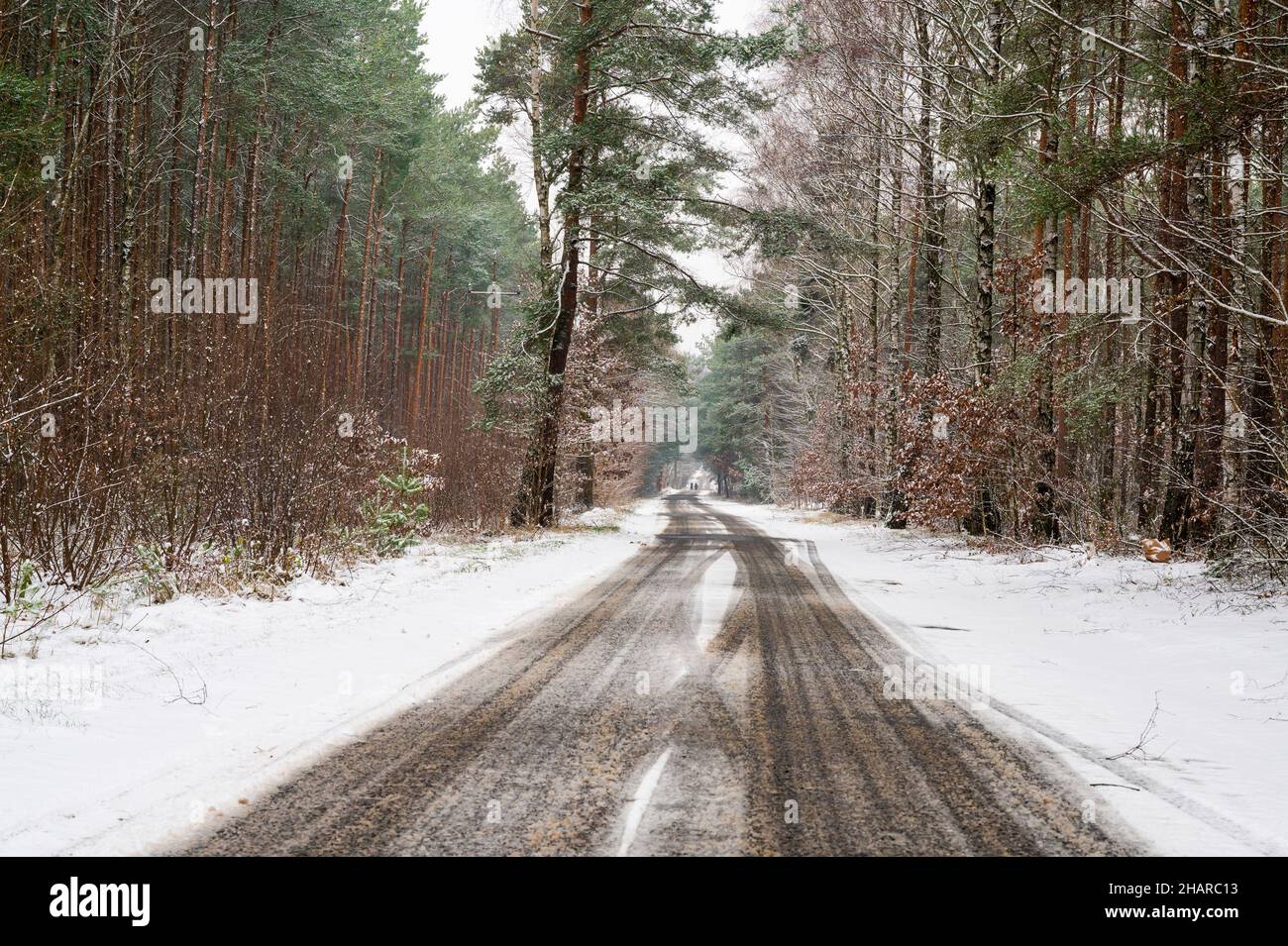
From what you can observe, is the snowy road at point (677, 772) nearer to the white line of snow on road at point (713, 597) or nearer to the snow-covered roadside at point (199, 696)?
the snow-covered roadside at point (199, 696)

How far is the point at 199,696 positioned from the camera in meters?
4.92

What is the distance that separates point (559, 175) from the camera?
759 inches

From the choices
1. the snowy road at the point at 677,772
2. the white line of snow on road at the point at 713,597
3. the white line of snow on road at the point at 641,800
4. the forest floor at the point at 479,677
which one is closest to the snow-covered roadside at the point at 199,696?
the forest floor at the point at 479,677

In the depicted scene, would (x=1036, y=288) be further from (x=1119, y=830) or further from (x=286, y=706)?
(x=286, y=706)

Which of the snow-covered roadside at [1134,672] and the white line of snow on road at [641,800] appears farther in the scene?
the snow-covered roadside at [1134,672]

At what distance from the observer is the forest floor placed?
3408mm

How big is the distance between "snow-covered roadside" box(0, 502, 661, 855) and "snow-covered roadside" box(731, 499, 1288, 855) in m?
3.97

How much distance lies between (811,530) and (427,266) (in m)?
24.8

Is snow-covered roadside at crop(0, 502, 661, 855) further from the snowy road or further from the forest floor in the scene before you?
the snowy road

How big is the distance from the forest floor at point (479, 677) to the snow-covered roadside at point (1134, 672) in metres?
0.02

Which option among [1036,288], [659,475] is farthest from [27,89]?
[659,475]

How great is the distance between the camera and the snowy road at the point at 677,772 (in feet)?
10.1

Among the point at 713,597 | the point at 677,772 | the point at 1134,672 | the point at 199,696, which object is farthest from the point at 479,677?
the point at 1134,672

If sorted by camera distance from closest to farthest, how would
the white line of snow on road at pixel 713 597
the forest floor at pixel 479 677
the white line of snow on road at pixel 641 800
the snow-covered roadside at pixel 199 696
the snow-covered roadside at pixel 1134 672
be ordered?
1. the white line of snow on road at pixel 641 800
2. the snow-covered roadside at pixel 199 696
3. the forest floor at pixel 479 677
4. the snow-covered roadside at pixel 1134 672
5. the white line of snow on road at pixel 713 597
